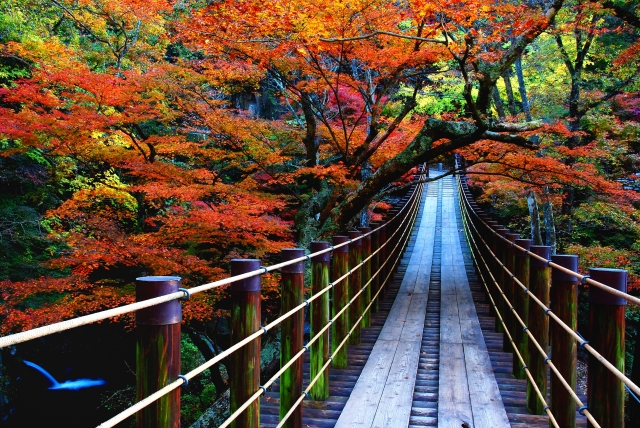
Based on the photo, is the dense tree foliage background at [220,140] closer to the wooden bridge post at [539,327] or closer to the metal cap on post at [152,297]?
the wooden bridge post at [539,327]

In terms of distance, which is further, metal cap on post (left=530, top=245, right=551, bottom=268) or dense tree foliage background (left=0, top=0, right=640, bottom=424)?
dense tree foliage background (left=0, top=0, right=640, bottom=424)

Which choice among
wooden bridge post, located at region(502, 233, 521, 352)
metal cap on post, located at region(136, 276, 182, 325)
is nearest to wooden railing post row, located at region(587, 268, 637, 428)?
metal cap on post, located at region(136, 276, 182, 325)

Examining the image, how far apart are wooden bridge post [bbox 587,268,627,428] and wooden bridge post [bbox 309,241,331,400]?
1.84 metres

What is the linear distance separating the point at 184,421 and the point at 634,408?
395 inches

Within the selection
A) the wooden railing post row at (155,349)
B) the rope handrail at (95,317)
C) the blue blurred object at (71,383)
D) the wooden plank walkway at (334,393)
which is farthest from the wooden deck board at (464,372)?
the blue blurred object at (71,383)

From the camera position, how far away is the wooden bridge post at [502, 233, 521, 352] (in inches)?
171

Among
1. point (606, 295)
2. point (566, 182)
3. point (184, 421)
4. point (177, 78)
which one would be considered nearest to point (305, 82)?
point (177, 78)

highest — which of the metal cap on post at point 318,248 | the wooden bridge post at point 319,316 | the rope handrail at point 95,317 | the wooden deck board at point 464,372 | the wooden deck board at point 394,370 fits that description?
the rope handrail at point 95,317

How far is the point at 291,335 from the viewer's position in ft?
9.37

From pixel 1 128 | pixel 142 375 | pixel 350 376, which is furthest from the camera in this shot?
pixel 1 128

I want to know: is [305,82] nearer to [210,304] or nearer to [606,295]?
[210,304]

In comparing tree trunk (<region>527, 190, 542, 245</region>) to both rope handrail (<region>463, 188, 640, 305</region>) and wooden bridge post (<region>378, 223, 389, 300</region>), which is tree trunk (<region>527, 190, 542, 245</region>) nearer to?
wooden bridge post (<region>378, 223, 389, 300</region>)

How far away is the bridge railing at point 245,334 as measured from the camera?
1.42 m

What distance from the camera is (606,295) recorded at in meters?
2.00
